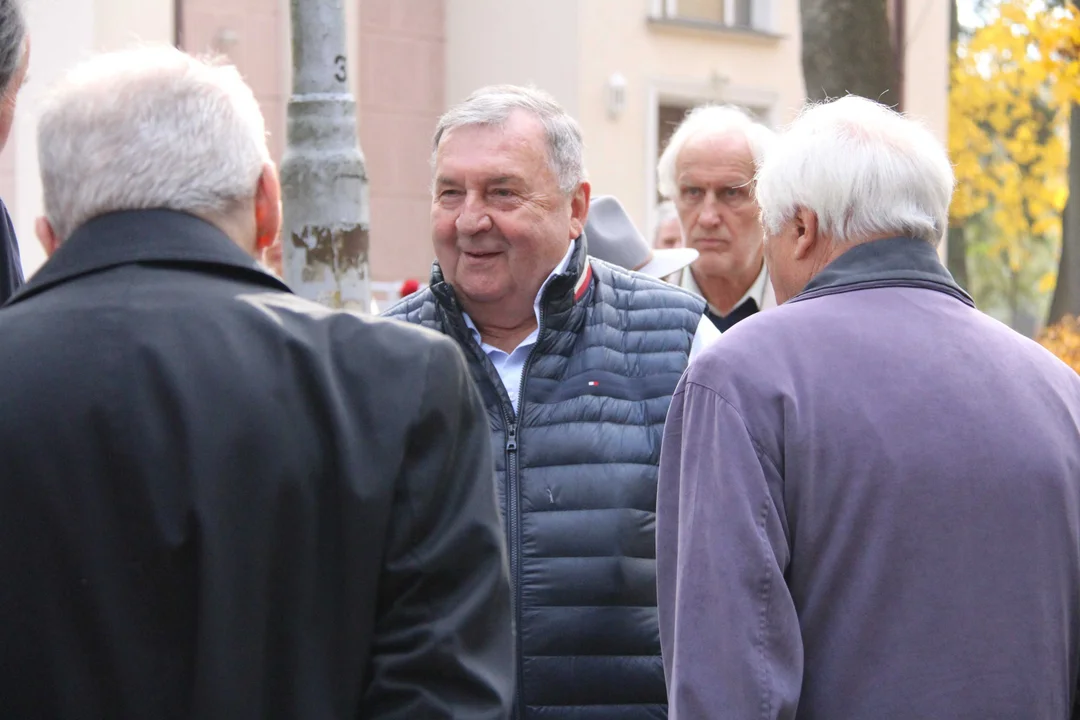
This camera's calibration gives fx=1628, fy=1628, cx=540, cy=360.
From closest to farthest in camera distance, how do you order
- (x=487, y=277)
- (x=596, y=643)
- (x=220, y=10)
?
(x=596, y=643) → (x=487, y=277) → (x=220, y=10)

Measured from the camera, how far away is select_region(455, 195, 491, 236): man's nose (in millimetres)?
3564

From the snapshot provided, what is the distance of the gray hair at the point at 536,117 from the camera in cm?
363

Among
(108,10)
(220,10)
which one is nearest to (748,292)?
A: (108,10)

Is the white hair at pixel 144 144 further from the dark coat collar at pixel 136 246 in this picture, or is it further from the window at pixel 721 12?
the window at pixel 721 12

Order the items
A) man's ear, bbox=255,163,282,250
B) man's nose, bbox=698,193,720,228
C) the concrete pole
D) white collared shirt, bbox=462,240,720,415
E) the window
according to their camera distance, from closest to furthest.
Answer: man's ear, bbox=255,163,282,250, white collared shirt, bbox=462,240,720,415, man's nose, bbox=698,193,720,228, the concrete pole, the window

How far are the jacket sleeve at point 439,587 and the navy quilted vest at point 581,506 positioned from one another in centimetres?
119

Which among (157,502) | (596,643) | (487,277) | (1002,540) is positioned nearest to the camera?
(157,502)

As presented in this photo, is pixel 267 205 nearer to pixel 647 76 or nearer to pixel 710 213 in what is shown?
pixel 710 213

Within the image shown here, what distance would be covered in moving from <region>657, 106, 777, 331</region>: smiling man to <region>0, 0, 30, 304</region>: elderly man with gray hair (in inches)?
98.1

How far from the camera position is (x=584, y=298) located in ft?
11.9

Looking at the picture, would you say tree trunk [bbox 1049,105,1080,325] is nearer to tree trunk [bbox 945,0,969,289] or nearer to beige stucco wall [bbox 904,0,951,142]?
tree trunk [bbox 945,0,969,289]

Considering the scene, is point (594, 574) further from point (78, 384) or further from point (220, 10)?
point (220, 10)

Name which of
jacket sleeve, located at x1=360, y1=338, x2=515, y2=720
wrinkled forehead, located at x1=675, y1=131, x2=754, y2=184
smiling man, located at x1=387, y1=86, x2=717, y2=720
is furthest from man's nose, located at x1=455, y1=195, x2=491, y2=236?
wrinkled forehead, located at x1=675, y1=131, x2=754, y2=184

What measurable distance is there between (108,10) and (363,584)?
42.2 feet
